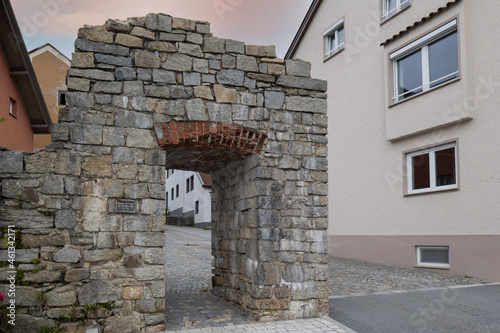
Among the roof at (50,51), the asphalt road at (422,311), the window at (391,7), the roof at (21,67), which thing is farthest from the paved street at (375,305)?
the roof at (50,51)

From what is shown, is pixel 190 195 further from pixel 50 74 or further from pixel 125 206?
pixel 125 206

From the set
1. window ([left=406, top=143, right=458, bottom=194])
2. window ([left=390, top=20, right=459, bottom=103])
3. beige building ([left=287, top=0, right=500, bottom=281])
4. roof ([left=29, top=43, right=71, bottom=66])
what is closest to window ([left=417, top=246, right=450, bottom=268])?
beige building ([left=287, top=0, right=500, bottom=281])

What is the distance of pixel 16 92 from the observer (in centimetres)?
1383

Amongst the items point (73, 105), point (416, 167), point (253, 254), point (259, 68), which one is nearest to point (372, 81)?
point (416, 167)

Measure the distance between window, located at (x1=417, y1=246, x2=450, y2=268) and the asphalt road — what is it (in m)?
1.91

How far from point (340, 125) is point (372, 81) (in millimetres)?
1698

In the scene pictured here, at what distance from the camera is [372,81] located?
1202 centimetres

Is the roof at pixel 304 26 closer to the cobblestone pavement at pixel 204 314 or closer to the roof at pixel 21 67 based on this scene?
the roof at pixel 21 67

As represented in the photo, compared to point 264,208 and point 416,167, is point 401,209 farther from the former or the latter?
point 264,208

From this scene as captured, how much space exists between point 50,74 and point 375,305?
17199 millimetres

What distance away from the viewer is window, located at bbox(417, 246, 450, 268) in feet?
31.8

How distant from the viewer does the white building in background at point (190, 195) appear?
26.5 meters

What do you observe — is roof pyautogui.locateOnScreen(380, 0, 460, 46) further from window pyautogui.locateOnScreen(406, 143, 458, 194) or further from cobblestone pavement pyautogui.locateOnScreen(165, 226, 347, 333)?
cobblestone pavement pyautogui.locateOnScreen(165, 226, 347, 333)

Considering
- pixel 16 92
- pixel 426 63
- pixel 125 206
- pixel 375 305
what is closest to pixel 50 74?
pixel 16 92
